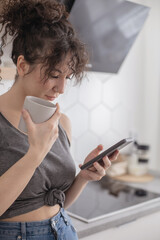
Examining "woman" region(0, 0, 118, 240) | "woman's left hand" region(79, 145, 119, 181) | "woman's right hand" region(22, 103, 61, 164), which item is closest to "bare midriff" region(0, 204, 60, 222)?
"woman" region(0, 0, 118, 240)

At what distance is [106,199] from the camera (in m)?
1.69

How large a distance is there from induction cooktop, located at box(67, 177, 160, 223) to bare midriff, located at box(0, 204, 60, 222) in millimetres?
314

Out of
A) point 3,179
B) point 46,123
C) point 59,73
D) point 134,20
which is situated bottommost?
point 3,179

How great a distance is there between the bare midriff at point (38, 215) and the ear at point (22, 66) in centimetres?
40

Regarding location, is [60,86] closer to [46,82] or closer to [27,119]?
[46,82]

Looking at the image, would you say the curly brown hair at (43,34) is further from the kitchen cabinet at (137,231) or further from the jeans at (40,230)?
the kitchen cabinet at (137,231)

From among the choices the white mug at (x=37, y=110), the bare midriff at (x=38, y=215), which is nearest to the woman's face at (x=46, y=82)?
the white mug at (x=37, y=110)

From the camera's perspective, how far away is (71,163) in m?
1.12

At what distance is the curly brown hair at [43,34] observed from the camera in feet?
3.07

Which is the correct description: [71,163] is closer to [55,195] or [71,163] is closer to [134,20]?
[55,195]

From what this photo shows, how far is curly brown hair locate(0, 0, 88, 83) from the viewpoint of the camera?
0.94 meters

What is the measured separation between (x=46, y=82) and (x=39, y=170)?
0.27m

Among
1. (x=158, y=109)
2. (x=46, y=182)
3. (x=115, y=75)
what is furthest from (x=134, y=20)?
(x=46, y=182)

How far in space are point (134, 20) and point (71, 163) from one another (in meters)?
0.95
